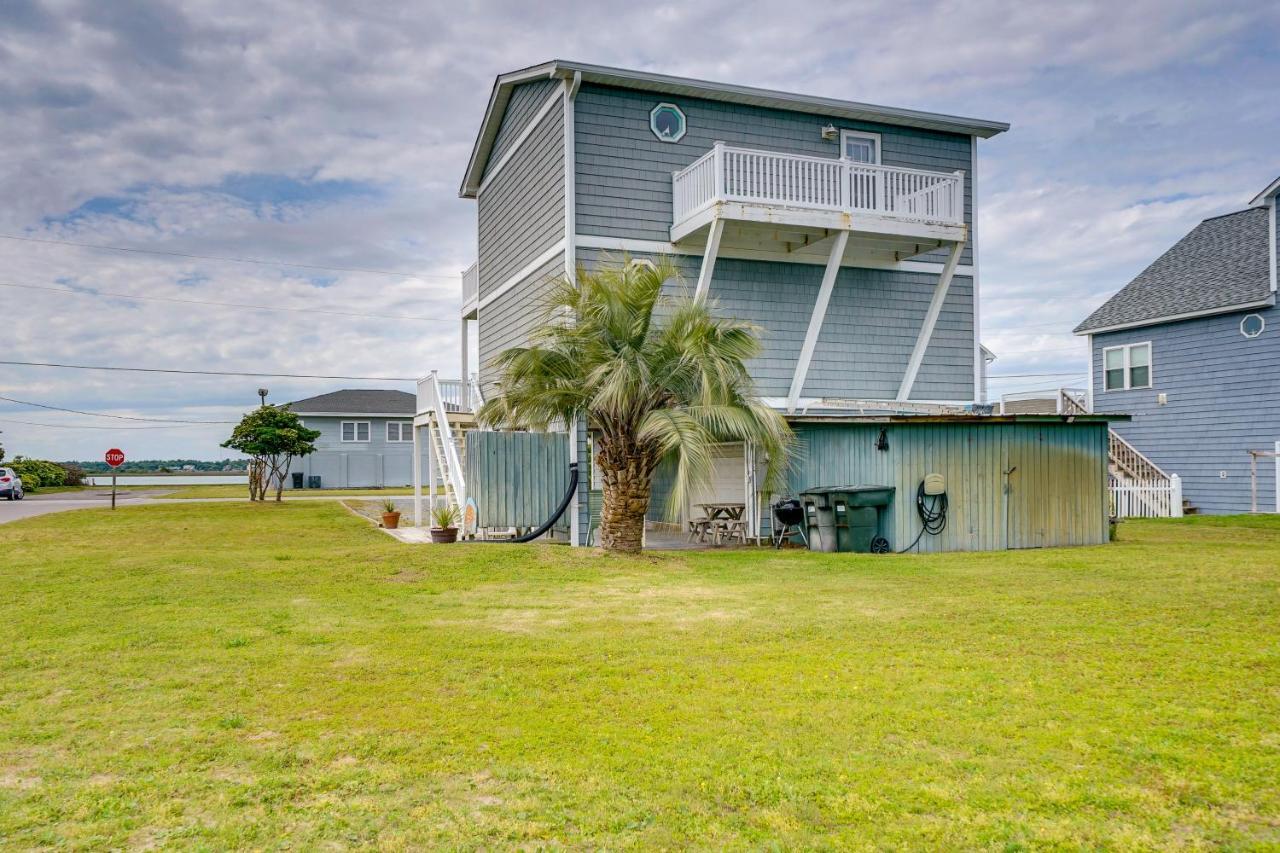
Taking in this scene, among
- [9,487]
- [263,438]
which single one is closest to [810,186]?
[263,438]

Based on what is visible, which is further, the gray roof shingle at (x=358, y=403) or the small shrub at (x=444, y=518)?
the gray roof shingle at (x=358, y=403)

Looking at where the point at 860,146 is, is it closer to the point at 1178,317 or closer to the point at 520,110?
the point at 520,110

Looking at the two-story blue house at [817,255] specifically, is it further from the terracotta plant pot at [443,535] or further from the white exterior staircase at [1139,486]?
the white exterior staircase at [1139,486]

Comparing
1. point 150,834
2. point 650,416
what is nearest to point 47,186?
point 650,416

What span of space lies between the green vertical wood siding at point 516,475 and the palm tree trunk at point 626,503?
2100mm

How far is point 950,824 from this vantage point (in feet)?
11.5

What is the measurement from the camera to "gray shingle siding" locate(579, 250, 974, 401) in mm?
15672

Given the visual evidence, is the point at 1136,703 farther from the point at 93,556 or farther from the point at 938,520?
→ the point at 93,556

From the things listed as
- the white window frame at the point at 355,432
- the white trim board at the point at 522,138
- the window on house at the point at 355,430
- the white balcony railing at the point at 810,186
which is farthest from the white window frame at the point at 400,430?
the white balcony railing at the point at 810,186

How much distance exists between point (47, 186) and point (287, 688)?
2178 centimetres

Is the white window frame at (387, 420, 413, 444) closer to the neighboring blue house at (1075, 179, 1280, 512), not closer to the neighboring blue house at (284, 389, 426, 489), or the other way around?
the neighboring blue house at (284, 389, 426, 489)

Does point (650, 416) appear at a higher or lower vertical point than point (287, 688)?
higher

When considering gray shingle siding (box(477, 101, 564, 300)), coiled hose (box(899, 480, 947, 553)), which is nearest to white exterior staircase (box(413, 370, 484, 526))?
gray shingle siding (box(477, 101, 564, 300))

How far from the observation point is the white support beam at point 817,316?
14641mm
